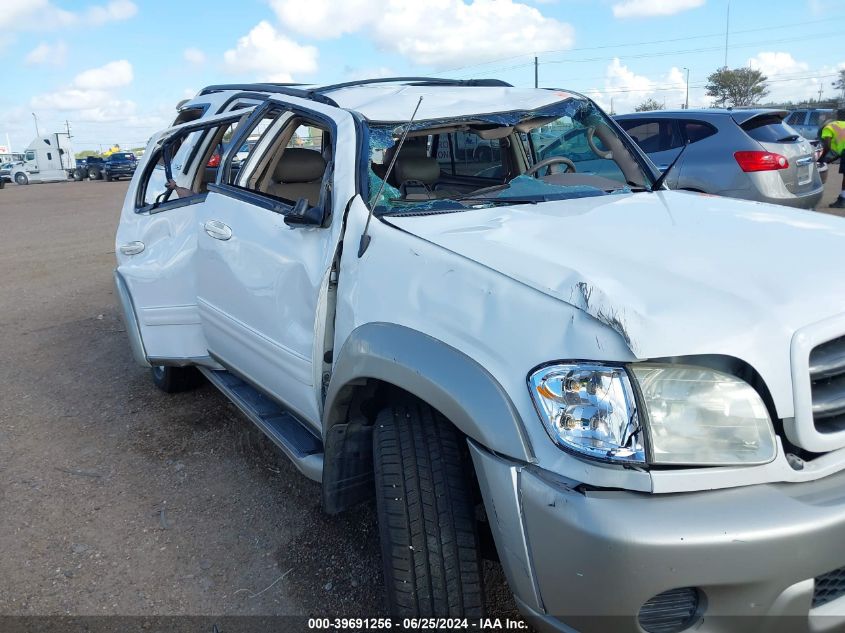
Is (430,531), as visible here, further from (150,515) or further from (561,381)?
(150,515)

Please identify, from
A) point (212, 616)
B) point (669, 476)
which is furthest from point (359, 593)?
point (669, 476)

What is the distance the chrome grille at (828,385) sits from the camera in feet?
5.89

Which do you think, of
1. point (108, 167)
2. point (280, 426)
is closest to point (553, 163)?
point (280, 426)

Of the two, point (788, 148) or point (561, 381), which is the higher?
point (561, 381)

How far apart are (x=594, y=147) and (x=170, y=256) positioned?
237cm

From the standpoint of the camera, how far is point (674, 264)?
2014 millimetres

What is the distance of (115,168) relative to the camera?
41.2 m

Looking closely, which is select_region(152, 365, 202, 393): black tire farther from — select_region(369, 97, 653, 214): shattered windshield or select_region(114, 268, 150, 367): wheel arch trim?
select_region(369, 97, 653, 214): shattered windshield

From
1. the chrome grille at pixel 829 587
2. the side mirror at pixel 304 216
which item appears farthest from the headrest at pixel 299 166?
the chrome grille at pixel 829 587

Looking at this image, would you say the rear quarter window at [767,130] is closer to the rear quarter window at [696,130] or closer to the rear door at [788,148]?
the rear door at [788,148]

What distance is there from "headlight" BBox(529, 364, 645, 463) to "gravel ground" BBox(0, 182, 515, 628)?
1.13m

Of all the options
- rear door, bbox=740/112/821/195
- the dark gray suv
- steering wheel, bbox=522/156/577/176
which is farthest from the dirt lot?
rear door, bbox=740/112/821/195

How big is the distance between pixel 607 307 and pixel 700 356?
27 cm

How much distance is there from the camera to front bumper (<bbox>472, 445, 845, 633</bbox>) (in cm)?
156
